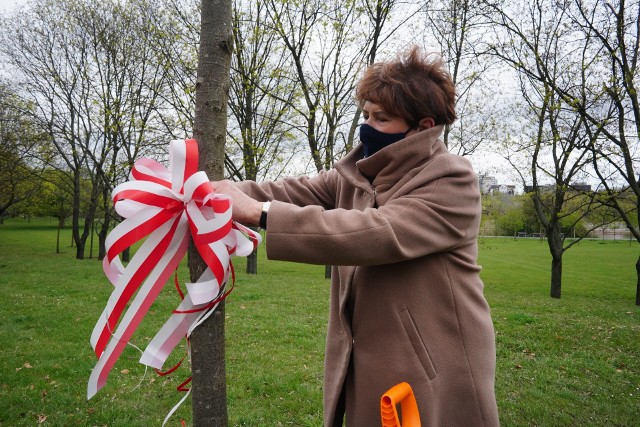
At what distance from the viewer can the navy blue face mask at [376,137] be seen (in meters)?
1.79

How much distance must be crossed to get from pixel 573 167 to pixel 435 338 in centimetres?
1667

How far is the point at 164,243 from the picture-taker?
5.45 ft

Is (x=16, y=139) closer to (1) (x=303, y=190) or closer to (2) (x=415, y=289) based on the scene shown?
(1) (x=303, y=190)

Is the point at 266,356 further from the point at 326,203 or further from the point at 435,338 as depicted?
the point at 435,338

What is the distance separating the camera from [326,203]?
2.36m

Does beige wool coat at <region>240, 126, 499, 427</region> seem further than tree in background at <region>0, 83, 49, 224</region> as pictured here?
No

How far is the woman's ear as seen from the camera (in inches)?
69.6

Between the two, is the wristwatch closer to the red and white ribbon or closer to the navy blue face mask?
the red and white ribbon

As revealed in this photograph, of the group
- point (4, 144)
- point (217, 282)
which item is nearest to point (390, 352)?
point (217, 282)

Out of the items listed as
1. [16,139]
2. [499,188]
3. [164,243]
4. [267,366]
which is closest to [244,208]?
[164,243]

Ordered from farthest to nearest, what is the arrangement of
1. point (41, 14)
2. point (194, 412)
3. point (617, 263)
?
point (617, 263)
point (41, 14)
point (194, 412)

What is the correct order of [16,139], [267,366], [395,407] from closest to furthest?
[395,407] < [267,366] < [16,139]

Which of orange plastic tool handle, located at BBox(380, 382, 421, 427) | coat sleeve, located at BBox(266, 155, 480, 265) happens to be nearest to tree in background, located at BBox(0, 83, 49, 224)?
coat sleeve, located at BBox(266, 155, 480, 265)

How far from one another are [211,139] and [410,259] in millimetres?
974
